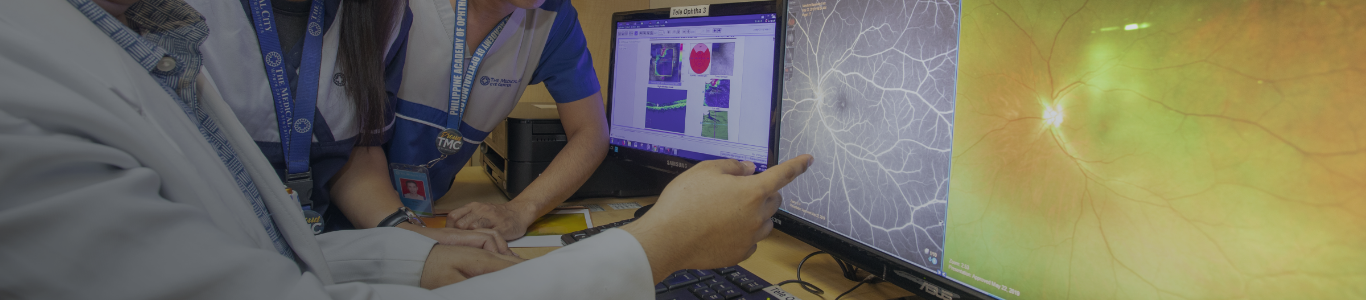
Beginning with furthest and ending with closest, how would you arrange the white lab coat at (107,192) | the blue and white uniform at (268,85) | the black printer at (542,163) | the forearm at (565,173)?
the black printer at (542,163) < the forearm at (565,173) < the blue and white uniform at (268,85) < the white lab coat at (107,192)

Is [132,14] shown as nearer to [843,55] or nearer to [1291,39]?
[843,55]

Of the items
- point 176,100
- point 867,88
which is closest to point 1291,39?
point 867,88

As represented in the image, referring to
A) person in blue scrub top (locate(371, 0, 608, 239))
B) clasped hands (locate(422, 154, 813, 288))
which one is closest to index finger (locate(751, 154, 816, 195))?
clasped hands (locate(422, 154, 813, 288))

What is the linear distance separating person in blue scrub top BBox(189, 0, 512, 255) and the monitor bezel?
0.45 metres

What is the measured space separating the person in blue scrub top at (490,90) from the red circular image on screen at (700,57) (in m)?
0.31

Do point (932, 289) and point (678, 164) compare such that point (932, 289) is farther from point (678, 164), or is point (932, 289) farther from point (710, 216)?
point (678, 164)

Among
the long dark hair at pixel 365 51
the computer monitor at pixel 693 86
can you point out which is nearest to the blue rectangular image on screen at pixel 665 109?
the computer monitor at pixel 693 86

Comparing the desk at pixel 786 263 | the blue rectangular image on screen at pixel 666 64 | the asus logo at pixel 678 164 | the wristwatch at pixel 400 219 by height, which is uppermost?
the blue rectangular image on screen at pixel 666 64

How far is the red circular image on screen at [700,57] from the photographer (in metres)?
1.02

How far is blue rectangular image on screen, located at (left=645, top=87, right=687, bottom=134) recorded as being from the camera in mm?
1092

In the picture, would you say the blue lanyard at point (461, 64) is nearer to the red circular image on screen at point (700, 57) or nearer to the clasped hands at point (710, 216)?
the red circular image on screen at point (700, 57)

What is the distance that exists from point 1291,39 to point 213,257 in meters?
0.66

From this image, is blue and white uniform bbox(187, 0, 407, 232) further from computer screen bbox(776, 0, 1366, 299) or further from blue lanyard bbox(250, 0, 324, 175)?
computer screen bbox(776, 0, 1366, 299)

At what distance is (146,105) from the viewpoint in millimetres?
370
